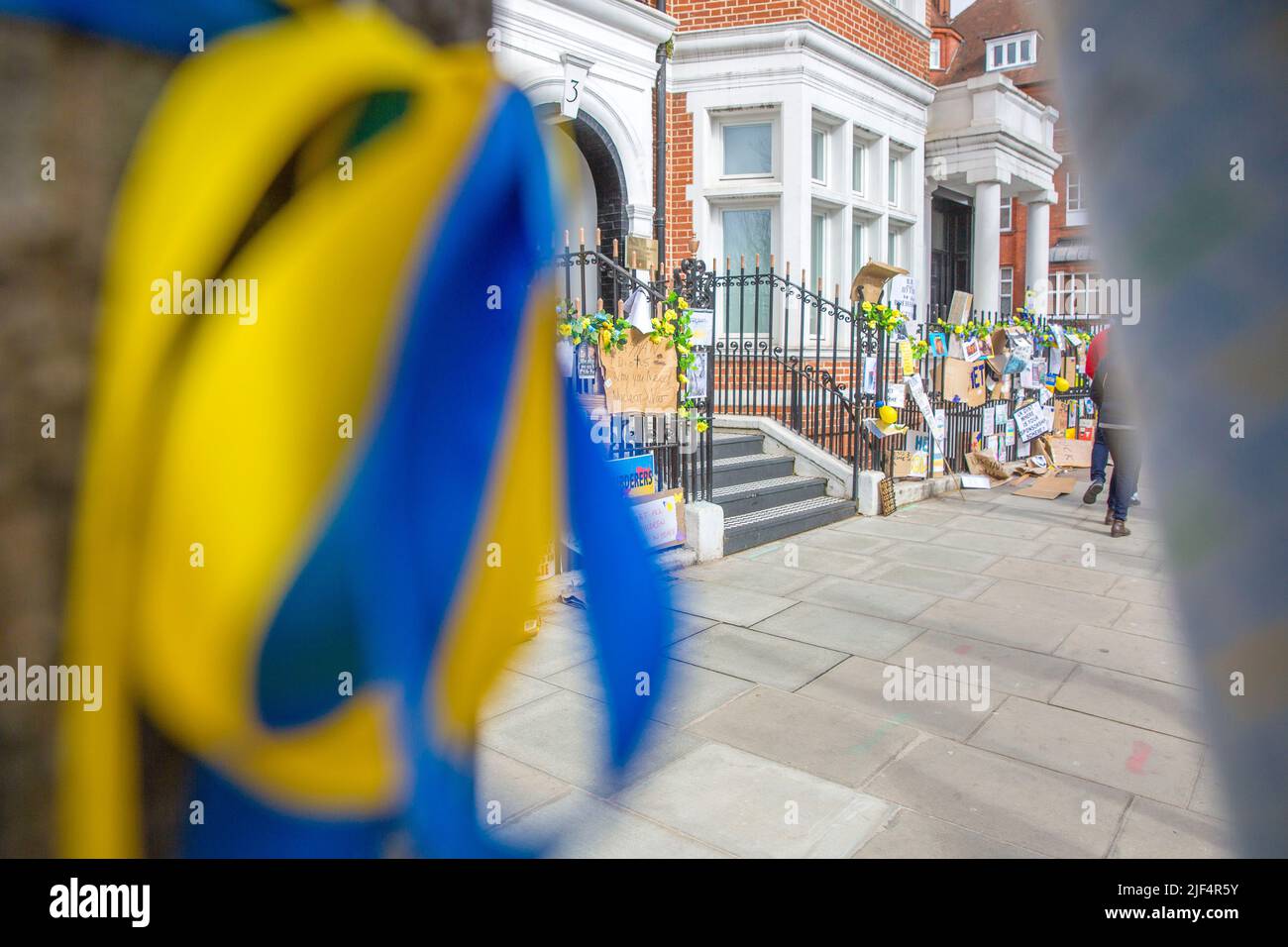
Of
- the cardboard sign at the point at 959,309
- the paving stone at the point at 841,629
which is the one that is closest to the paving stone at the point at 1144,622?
the paving stone at the point at 841,629

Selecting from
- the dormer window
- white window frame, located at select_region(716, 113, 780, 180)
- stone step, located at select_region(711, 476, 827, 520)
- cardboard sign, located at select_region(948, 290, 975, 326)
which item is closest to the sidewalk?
stone step, located at select_region(711, 476, 827, 520)

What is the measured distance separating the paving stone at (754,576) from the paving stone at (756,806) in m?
2.73

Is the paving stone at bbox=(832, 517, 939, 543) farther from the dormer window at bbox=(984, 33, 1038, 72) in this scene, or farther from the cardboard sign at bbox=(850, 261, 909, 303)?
the dormer window at bbox=(984, 33, 1038, 72)

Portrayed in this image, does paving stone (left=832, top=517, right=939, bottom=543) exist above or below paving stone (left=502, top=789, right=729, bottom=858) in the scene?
above

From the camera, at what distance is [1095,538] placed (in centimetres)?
819

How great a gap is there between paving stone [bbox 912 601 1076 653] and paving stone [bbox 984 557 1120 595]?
0.87m

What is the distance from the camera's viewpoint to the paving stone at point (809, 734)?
368 centimetres

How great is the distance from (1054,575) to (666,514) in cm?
307

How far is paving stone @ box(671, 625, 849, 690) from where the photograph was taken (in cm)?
466

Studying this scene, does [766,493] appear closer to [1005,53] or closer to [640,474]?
[640,474]

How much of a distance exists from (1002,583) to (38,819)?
6790 millimetres

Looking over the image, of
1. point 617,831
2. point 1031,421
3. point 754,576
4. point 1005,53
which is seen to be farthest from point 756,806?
point 1005,53

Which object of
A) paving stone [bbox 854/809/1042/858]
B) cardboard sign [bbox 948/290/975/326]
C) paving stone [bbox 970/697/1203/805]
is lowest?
paving stone [bbox 854/809/1042/858]
